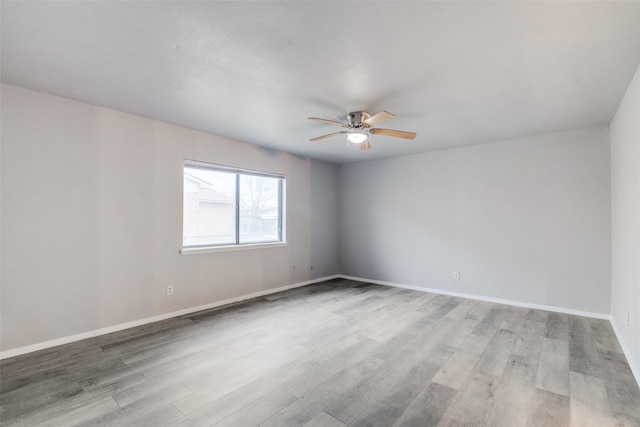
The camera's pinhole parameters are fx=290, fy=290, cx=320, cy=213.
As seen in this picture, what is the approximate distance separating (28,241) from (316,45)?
124 inches

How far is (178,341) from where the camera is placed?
2.97 meters

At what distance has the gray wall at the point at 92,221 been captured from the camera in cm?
268

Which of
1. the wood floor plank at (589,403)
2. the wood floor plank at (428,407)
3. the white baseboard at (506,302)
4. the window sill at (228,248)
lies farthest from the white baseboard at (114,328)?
the wood floor plank at (589,403)

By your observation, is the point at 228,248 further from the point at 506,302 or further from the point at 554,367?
the point at 506,302

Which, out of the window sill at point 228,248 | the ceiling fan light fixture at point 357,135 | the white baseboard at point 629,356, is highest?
the ceiling fan light fixture at point 357,135

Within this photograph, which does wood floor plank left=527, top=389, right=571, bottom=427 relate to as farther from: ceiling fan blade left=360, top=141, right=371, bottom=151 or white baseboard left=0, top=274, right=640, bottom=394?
ceiling fan blade left=360, top=141, right=371, bottom=151

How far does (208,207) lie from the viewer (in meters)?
4.22

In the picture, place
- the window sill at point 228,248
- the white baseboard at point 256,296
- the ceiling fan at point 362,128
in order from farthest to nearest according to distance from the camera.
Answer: the window sill at point 228,248 → the ceiling fan at point 362,128 → the white baseboard at point 256,296

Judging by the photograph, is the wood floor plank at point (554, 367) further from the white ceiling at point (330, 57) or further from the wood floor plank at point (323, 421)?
the white ceiling at point (330, 57)

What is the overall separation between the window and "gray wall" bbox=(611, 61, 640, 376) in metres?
4.30

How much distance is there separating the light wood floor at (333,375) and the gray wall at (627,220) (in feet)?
0.88

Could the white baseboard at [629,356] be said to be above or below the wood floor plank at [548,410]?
above

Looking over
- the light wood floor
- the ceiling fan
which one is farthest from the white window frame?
the ceiling fan

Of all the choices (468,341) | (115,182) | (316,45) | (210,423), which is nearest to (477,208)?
(468,341)
